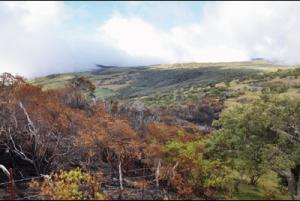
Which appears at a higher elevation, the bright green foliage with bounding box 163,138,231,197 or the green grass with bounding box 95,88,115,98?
the bright green foliage with bounding box 163,138,231,197

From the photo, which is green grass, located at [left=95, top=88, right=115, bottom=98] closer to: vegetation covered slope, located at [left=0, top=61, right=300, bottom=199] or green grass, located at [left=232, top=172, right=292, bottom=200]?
vegetation covered slope, located at [left=0, top=61, right=300, bottom=199]

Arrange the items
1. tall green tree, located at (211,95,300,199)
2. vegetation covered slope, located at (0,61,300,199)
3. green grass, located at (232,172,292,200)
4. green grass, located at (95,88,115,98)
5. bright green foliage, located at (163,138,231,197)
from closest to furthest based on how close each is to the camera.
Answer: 1. bright green foliage, located at (163,138,231,197)
2. vegetation covered slope, located at (0,61,300,199)
3. tall green tree, located at (211,95,300,199)
4. green grass, located at (232,172,292,200)
5. green grass, located at (95,88,115,98)

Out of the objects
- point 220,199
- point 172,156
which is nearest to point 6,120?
point 172,156

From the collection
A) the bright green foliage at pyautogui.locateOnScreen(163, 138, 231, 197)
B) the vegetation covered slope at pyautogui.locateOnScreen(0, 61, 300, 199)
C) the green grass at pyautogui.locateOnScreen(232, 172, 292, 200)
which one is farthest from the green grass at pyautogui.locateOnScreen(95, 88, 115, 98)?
the bright green foliage at pyautogui.locateOnScreen(163, 138, 231, 197)

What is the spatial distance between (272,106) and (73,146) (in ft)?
44.5

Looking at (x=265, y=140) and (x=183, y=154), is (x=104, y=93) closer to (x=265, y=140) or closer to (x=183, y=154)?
(x=265, y=140)

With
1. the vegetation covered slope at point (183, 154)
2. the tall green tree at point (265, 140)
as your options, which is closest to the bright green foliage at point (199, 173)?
the vegetation covered slope at point (183, 154)

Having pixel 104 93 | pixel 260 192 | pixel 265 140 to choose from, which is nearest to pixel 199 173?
pixel 265 140

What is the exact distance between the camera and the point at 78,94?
55.6 meters

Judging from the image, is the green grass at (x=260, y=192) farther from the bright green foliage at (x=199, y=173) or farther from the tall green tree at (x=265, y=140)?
the bright green foliage at (x=199, y=173)

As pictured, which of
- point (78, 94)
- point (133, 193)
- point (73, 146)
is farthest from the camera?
point (78, 94)

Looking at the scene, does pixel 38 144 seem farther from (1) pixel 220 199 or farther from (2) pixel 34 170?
(1) pixel 220 199

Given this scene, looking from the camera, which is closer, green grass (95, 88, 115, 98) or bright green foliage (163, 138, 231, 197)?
bright green foliage (163, 138, 231, 197)

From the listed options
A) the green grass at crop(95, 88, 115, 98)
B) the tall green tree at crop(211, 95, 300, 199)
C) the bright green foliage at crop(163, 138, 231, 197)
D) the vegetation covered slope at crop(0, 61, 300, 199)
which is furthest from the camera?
the green grass at crop(95, 88, 115, 98)
